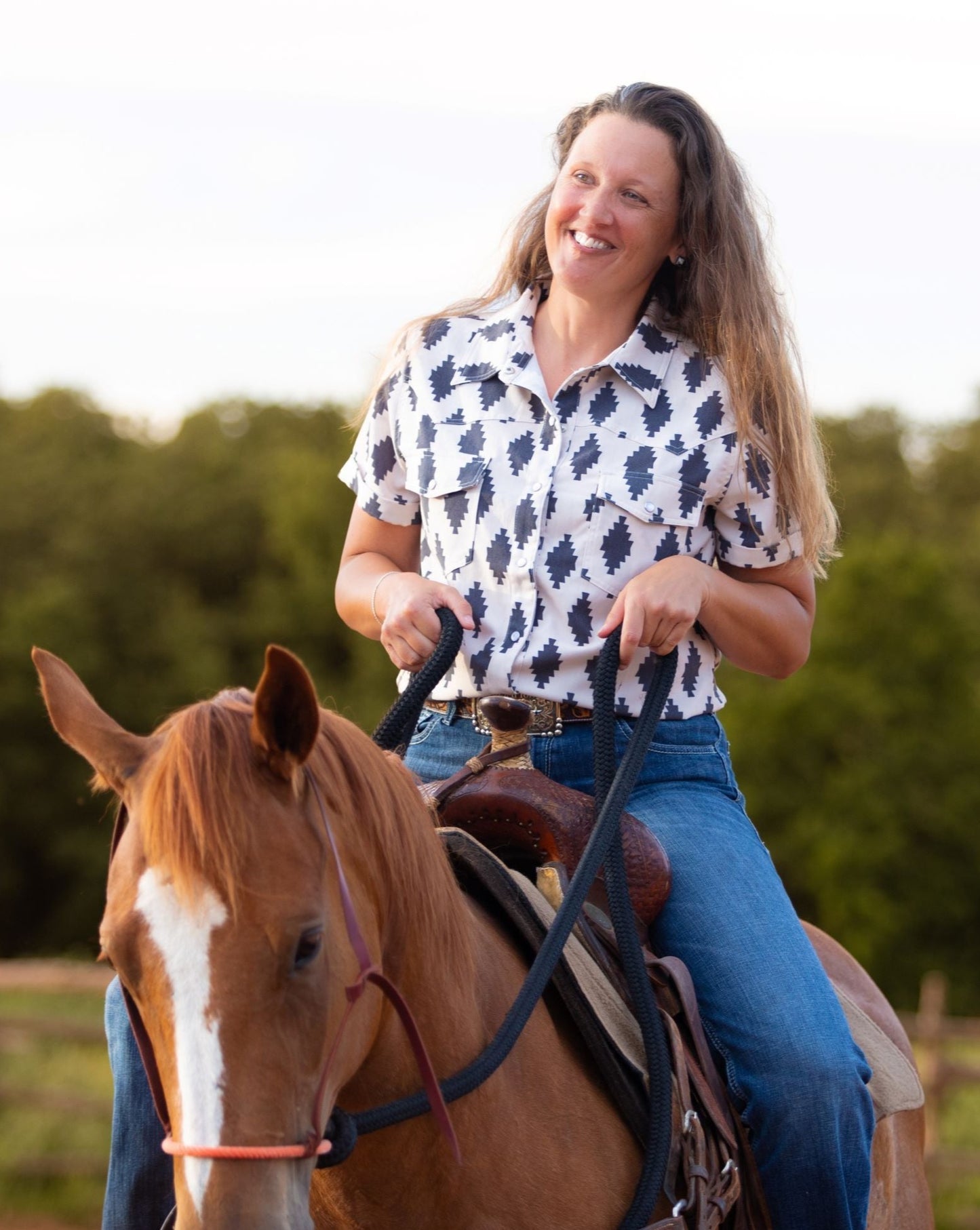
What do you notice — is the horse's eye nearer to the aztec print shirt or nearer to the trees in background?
the aztec print shirt

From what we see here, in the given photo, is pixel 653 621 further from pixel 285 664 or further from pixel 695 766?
pixel 285 664

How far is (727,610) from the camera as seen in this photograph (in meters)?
3.09

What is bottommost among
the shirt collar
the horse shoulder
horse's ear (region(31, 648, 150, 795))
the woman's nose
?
the horse shoulder

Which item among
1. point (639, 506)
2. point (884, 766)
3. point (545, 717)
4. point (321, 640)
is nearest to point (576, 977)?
point (545, 717)

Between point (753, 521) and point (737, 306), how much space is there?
0.48m

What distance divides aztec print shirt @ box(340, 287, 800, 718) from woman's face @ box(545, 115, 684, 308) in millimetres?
162

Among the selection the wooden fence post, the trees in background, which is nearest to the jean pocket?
the wooden fence post

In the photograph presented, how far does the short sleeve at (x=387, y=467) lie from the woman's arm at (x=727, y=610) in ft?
2.23

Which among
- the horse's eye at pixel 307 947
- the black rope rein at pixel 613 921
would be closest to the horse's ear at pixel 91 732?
the horse's eye at pixel 307 947

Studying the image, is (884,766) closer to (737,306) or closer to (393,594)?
(737,306)

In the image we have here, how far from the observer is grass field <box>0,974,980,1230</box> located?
36.2 feet

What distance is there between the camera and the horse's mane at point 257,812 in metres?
1.95

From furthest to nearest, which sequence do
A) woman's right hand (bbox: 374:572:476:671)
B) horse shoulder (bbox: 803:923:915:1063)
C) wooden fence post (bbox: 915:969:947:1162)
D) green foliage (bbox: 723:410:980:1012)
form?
green foliage (bbox: 723:410:980:1012) < wooden fence post (bbox: 915:969:947:1162) < horse shoulder (bbox: 803:923:915:1063) < woman's right hand (bbox: 374:572:476:671)

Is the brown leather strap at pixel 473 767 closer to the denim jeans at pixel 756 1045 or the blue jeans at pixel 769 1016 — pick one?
the blue jeans at pixel 769 1016
